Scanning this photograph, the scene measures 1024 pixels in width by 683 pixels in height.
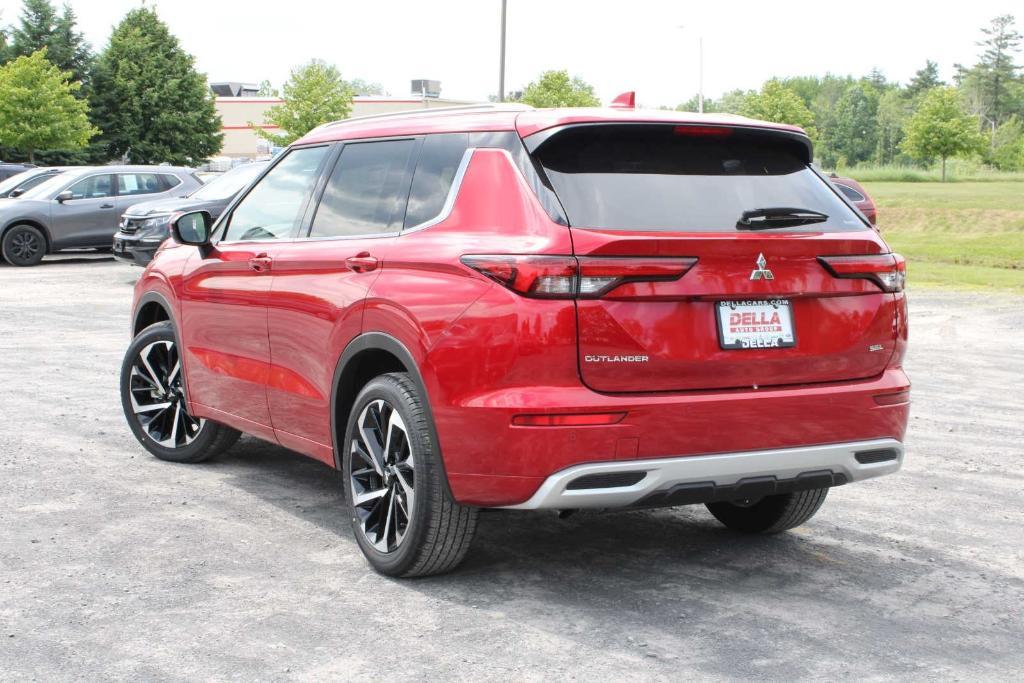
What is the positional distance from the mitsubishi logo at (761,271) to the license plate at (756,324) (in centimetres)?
8

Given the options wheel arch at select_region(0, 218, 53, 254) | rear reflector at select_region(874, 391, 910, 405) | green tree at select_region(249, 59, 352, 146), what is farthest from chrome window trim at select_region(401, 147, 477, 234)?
green tree at select_region(249, 59, 352, 146)

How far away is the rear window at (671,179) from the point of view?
4.54 metres

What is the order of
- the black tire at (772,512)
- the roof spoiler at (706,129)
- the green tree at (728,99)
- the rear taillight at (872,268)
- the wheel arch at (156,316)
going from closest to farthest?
the roof spoiler at (706,129) → the rear taillight at (872,268) → the black tire at (772,512) → the wheel arch at (156,316) → the green tree at (728,99)

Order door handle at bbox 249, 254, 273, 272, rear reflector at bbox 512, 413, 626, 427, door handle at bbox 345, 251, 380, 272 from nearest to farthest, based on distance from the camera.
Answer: rear reflector at bbox 512, 413, 626, 427 → door handle at bbox 345, 251, 380, 272 → door handle at bbox 249, 254, 273, 272

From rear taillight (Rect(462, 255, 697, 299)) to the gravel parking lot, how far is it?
1.17 meters

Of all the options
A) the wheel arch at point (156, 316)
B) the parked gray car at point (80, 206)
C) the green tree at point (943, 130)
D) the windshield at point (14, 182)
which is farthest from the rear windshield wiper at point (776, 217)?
the green tree at point (943, 130)

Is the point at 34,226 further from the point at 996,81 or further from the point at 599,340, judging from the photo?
the point at 996,81

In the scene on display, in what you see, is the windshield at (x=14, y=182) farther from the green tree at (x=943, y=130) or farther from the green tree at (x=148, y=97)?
the green tree at (x=943, y=130)

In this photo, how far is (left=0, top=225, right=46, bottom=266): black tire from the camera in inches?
890

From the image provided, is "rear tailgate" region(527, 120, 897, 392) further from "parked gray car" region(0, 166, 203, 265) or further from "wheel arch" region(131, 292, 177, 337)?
"parked gray car" region(0, 166, 203, 265)

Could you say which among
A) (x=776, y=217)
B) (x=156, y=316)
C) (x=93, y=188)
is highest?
(x=776, y=217)

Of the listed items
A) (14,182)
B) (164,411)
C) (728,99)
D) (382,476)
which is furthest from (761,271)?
(728,99)

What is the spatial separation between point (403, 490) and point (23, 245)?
19617 millimetres

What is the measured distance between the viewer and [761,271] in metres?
4.59
